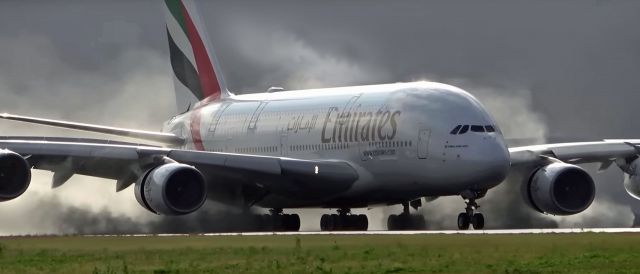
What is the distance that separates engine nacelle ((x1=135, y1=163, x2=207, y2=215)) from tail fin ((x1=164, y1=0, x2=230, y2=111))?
14634 millimetres

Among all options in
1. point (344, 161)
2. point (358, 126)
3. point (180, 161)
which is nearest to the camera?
point (180, 161)

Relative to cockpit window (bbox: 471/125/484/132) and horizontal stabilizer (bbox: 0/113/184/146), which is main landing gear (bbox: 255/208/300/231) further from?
cockpit window (bbox: 471/125/484/132)

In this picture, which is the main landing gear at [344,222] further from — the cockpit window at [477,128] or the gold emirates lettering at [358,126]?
the cockpit window at [477,128]

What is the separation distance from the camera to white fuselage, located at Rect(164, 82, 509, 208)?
149ft

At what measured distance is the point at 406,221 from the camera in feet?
164

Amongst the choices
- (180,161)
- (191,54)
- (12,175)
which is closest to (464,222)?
(180,161)

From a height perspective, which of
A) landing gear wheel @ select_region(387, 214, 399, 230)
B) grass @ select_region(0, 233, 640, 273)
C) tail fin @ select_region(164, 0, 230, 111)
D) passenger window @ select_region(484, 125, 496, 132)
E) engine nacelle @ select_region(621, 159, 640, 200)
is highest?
tail fin @ select_region(164, 0, 230, 111)

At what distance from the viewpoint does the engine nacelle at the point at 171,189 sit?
4378 centimetres

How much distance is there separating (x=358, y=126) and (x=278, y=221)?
4.40m

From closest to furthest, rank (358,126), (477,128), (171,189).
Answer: (171,189)
(477,128)
(358,126)

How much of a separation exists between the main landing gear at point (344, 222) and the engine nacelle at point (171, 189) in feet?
21.9

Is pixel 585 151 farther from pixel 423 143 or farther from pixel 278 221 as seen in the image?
pixel 278 221

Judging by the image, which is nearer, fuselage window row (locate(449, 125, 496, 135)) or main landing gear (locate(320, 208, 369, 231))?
fuselage window row (locate(449, 125, 496, 135))

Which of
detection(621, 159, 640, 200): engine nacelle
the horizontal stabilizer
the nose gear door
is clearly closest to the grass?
the nose gear door
